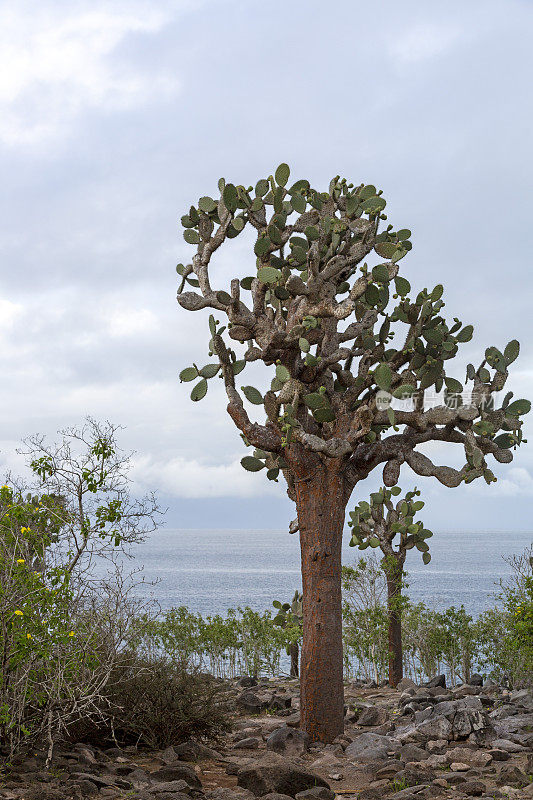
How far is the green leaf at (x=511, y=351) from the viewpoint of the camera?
401 inches

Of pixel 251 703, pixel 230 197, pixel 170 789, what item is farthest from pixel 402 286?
pixel 170 789

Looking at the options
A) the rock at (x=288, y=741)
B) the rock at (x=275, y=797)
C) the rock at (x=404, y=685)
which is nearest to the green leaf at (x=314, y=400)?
the rock at (x=288, y=741)

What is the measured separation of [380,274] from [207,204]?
2.54 m

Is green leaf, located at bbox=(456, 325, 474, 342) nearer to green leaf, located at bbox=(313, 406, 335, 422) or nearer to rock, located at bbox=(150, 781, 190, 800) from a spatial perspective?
green leaf, located at bbox=(313, 406, 335, 422)

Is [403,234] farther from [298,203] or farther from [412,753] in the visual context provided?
[412,753]

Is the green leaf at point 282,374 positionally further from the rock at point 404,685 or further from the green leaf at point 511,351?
the rock at point 404,685

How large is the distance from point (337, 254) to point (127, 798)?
648 centimetres

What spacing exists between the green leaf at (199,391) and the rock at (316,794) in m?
5.03

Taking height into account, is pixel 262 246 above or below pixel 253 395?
above

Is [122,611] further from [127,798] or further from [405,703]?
[405,703]

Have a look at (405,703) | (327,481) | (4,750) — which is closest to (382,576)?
(405,703)

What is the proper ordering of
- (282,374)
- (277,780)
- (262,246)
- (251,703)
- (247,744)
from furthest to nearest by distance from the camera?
(251,703)
(262,246)
(282,374)
(247,744)
(277,780)

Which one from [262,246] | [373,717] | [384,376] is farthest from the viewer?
[373,717]

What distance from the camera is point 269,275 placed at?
9172 millimetres
